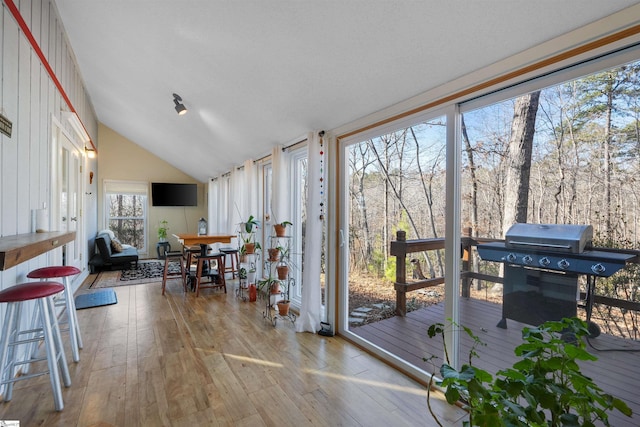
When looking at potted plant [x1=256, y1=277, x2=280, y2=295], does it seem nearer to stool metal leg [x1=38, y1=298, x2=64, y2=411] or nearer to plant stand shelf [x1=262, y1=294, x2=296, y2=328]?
plant stand shelf [x1=262, y1=294, x2=296, y2=328]

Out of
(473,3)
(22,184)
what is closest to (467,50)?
(473,3)

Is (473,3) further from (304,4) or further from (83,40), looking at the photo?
(83,40)

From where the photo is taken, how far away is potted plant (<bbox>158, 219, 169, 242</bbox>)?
761cm

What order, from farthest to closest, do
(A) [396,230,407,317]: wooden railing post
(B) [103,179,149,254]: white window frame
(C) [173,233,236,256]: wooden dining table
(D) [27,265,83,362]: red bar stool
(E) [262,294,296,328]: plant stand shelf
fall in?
(B) [103,179,149,254]: white window frame
(C) [173,233,236,256]: wooden dining table
(E) [262,294,296,328]: plant stand shelf
(A) [396,230,407,317]: wooden railing post
(D) [27,265,83,362]: red bar stool

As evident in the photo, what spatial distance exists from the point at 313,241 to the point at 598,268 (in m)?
2.12

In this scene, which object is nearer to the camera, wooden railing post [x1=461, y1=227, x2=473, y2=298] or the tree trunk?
the tree trunk

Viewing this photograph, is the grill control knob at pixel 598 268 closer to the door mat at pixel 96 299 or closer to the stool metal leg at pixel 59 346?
the stool metal leg at pixel 59 346

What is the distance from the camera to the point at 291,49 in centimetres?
221

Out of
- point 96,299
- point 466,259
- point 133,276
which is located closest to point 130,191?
point 133,276

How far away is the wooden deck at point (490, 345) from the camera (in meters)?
1.42

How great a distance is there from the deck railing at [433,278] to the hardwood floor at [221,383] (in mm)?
635

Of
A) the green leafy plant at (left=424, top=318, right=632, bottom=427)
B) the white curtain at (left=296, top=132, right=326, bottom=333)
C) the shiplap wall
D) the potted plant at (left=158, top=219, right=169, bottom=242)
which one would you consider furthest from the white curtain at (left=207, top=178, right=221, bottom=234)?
the green leafy plant at (left=424, top=318, right=632, bottom=427)

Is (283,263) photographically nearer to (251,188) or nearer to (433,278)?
(251,188)

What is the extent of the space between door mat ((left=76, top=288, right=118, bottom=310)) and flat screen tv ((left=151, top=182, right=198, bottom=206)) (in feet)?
11.8
